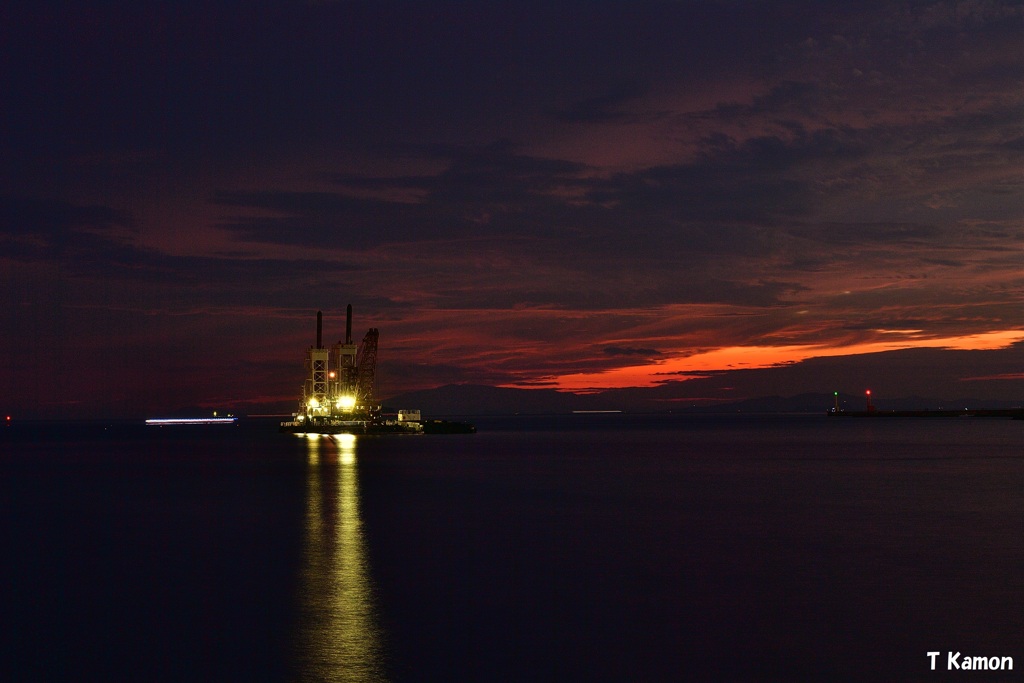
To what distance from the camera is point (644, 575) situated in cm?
3456

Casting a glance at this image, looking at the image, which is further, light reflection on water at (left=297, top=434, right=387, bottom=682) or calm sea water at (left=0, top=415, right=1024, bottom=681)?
calm sea water at (left=0, top=415, right=1024, bottom=681)

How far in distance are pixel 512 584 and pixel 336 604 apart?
20.7 feet

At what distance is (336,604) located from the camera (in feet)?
96.7

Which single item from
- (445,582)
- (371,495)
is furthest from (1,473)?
(445,582)

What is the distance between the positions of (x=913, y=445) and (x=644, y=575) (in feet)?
431

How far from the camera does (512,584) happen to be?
32906 millimetres

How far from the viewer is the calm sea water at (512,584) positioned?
23266 millimetres

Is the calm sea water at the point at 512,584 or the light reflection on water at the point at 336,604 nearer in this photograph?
the light reflection on water at the point at 336,604

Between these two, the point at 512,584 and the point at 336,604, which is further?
the point at 512,584

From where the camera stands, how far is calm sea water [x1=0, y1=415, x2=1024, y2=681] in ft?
76.3

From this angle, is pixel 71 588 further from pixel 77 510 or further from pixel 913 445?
pixel 913 445

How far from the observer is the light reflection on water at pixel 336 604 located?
2253 cm

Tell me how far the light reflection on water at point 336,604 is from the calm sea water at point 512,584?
0.36ft

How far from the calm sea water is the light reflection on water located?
109 mm
